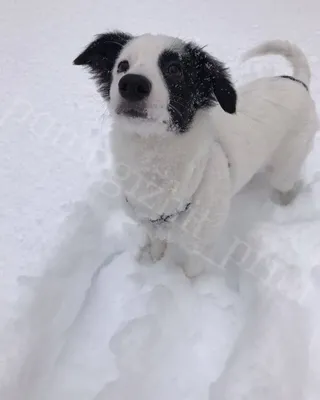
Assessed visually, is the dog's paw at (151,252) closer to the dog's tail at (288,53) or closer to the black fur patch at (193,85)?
the black fur patch at (193,85)

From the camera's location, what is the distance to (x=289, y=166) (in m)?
2.12

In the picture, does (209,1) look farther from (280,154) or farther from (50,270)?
(50,270)

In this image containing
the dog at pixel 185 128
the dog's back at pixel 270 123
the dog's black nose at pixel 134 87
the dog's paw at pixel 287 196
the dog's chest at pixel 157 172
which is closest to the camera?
the dog's black nose at pixel 134 87

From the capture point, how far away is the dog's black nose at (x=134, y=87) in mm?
1318

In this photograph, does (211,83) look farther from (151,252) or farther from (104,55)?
(151,252)

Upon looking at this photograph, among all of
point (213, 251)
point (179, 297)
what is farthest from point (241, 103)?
point (179, 297)

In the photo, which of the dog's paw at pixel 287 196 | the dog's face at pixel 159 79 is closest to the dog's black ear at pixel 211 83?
the dog's face at pixel 159 79

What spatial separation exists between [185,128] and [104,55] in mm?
455

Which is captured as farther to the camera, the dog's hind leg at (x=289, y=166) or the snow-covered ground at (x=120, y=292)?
the dog's hind leg at (x=289, y=166)

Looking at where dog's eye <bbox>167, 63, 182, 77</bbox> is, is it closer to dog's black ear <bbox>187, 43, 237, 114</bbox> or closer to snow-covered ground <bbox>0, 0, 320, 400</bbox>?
dog's black ear <bbox>187, 43, 237, 114</bbox>

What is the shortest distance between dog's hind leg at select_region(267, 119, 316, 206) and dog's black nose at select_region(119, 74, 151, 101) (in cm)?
94

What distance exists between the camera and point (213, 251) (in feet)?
6.77

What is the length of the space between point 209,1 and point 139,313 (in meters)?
3.33

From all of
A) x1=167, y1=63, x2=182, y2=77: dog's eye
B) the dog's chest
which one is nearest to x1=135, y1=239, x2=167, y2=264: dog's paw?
the dog's chest
